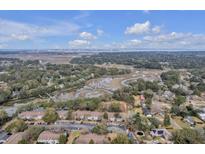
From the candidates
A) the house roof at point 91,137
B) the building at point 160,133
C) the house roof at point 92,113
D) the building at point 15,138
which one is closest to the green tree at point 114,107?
the house roof at point 92,113

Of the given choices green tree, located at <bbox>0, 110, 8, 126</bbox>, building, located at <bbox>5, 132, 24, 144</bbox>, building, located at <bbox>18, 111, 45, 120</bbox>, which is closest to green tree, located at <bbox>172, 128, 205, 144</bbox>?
building, located at <bbox>5, 132, 24, 144</bbox>

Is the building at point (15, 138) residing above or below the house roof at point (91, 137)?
below

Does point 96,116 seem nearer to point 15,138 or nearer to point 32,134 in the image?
point 32,134

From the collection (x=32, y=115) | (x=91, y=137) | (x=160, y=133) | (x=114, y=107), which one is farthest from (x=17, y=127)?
(x=160, y=133)

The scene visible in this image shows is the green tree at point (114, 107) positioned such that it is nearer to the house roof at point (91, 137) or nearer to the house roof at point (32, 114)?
the house roof at point (32, 114)

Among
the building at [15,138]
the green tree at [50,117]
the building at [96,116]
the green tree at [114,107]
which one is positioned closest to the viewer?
the building at [15,138]

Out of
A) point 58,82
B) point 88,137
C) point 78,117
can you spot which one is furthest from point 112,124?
point 58,82

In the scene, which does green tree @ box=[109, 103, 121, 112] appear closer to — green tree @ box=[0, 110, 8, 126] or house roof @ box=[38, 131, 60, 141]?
house roof @ box=[38, 131, 60, 141]
